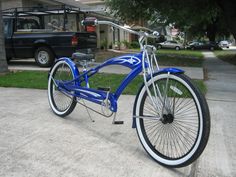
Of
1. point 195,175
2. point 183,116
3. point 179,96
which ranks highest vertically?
point 179,96

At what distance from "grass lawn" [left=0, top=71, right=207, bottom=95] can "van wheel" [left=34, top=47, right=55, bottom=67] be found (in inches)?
98.2

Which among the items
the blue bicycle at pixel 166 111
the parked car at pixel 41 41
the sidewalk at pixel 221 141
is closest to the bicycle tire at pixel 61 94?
the blue bicycle at pixel 166 111

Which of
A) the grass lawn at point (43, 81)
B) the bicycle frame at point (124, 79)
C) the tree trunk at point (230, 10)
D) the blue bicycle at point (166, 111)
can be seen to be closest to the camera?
the blue bicycle at point (166, 111)

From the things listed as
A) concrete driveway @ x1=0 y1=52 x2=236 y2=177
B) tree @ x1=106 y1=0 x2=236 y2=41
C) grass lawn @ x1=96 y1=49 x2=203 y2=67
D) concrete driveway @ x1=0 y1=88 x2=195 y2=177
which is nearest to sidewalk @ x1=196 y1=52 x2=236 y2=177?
concrete driveway @ x1=0 y1=52 x2=236 y2=177

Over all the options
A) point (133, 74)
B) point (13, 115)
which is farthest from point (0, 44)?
point (133, 74)

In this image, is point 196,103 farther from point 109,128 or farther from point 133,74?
point 109,128

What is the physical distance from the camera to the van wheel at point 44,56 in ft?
40.7

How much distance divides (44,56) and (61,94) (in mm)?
7328

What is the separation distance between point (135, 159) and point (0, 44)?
7.36m

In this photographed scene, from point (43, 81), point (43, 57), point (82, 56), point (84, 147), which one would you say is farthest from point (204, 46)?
point (84, 147)

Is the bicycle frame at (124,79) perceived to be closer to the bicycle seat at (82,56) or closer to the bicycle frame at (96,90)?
the bicycle frame at (96,90)

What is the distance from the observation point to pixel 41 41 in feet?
40.8

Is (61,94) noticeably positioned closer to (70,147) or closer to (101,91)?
(101,91)

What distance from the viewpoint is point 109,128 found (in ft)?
15.8
